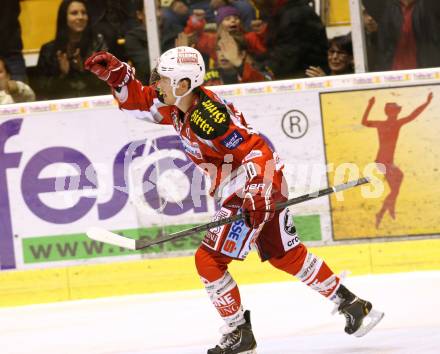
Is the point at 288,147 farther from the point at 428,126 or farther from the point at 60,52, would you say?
the point at 60,52

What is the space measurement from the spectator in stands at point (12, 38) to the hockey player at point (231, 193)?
228 cm

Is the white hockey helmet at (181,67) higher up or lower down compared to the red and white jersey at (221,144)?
higher up

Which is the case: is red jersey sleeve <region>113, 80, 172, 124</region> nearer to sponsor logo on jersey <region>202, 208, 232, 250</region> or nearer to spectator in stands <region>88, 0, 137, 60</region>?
sponsor logo on jersey <region>202, 208, 232, 250</region>

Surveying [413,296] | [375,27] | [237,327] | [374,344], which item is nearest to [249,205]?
[237,327]

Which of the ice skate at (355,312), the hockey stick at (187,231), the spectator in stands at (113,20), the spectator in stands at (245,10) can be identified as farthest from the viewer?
the spectator in stands at (113,20)

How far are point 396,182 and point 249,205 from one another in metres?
2.29

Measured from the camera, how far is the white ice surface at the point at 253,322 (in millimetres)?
4832

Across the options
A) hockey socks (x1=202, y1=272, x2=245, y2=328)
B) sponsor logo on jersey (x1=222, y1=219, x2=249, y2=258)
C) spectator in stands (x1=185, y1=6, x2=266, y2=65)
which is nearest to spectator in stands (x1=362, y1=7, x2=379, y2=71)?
spectator in stands (x1=185, y1=6, x2=266, y2=65)

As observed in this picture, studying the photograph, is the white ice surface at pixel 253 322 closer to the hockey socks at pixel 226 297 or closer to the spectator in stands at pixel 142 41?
the hockey socks at pixel 226 297

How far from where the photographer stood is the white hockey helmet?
451 centimetres

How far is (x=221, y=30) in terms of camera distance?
673cm

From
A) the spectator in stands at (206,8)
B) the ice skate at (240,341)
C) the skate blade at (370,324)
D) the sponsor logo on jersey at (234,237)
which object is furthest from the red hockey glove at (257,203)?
the spectator in stands at (206,8)

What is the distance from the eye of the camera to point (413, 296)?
5.73 m

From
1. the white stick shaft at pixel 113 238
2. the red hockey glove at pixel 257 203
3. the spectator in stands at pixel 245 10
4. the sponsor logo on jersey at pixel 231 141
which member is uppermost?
the spectator in stands at pixel 245 10
